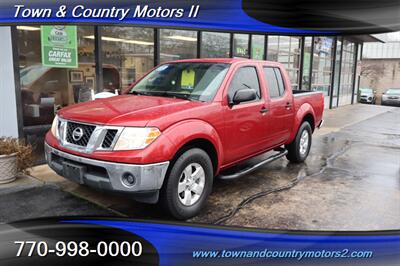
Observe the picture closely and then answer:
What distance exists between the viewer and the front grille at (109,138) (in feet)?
11.4

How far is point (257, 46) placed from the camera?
38.7 feet

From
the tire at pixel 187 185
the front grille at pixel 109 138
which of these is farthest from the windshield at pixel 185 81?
the front grille at pixel 109 138

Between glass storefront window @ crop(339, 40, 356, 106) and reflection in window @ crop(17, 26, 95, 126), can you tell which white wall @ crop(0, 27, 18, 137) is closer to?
reflection in window @ crop(17, 26, 95, 126)

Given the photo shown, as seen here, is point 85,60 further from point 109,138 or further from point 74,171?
point 109,138

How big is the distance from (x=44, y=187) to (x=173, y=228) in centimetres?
223

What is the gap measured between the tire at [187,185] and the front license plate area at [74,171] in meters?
0.82

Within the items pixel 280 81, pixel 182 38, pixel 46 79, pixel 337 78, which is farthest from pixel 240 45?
pixel 337 78

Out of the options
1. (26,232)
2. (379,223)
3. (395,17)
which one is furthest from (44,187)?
(395,17)

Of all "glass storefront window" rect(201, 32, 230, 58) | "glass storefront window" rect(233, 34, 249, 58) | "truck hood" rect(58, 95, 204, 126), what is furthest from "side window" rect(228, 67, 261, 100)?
"glass storefront window" rect(233, 34, 249, 58)

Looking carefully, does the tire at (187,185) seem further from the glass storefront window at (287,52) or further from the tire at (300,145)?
the glass storefront window at (287,52)

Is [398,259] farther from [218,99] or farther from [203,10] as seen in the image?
[203,10]

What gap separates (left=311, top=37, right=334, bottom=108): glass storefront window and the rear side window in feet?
36.2

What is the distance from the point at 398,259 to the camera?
127 inches

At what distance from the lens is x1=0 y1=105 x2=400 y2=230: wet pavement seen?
405 centimetres
